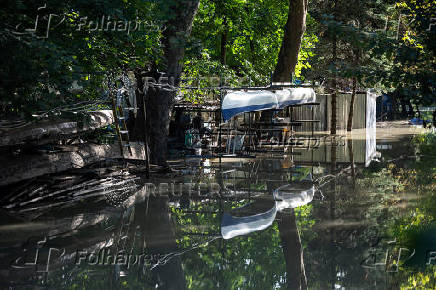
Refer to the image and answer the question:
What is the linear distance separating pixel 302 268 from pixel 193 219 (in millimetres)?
3752

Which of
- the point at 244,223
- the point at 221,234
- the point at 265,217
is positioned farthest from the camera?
the point at 265,217

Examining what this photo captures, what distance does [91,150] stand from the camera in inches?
576

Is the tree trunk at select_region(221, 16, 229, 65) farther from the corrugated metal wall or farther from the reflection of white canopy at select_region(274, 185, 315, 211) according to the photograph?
the reflection of white canopy at select_region(274, 185, 315, 211)

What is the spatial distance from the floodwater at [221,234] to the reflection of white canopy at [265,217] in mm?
22

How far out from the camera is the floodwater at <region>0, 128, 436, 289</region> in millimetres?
6824

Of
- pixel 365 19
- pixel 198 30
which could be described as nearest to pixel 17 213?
pixel 198 30

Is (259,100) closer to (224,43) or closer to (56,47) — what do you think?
(56,47)

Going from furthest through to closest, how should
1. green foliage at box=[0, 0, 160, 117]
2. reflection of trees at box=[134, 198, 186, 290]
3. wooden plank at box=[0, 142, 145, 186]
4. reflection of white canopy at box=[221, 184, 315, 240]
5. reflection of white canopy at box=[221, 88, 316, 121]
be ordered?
reflection of white canopy at box=[221, 88, 316, 121] → wooden plank at box=[0, 142, 145, 186] → reflection of white canopy at box=[221, 184, 315, 240] → green foliage at box=[0, 0, 160, 117] → reflection of trees at box=[134, 198, 186, 290]

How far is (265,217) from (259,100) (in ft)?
26.9

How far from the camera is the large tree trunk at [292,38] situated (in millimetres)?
26297

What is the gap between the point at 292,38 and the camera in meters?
26.7

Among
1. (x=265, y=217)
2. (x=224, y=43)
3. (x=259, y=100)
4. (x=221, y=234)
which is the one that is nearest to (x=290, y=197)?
(x=265, y=217)

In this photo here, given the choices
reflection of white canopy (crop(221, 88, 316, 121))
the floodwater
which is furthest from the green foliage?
reflection of white canopy (crop(221, 88, 316, 121))

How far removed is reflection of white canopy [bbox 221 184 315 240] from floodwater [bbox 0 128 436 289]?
22 mm
